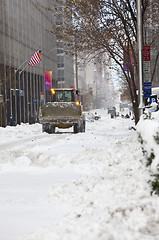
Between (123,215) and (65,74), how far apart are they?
8885 cm

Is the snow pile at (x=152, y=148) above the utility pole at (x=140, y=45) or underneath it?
underneath

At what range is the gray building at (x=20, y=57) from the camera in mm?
A: 43141

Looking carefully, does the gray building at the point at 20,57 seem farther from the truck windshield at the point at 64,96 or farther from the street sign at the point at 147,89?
the street sign at the point at 147,89

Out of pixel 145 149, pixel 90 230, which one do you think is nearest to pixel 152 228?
pixel 90 230

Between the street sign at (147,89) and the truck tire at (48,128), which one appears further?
the truck tire at (48,128)

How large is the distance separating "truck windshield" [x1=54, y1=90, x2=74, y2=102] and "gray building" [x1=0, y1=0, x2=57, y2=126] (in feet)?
50.6

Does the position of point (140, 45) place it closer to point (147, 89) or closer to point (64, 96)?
point (147, 89)

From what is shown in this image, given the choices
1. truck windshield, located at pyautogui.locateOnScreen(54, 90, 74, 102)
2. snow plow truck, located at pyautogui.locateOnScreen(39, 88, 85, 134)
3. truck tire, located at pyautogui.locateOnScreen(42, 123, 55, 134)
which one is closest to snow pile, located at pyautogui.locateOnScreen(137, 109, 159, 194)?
snow plow truck, located at pyautogui.locateOnScreen(39, 88, 85, 134)

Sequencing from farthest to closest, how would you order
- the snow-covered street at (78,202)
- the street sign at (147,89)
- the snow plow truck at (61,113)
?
1. the snow plow truck at (61,113)
2. the street sign at (147,89)
3. the snow-covered street at (78,202)

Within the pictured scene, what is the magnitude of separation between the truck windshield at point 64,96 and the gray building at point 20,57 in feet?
50.6

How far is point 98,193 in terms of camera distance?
545 centimetres

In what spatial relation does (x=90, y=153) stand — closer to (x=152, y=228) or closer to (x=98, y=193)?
(x=98, y=193)

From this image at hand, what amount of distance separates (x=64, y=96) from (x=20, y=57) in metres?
29.0

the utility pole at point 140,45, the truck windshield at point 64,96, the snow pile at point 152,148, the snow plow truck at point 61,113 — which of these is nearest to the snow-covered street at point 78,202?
the snow pile at point 152,148
